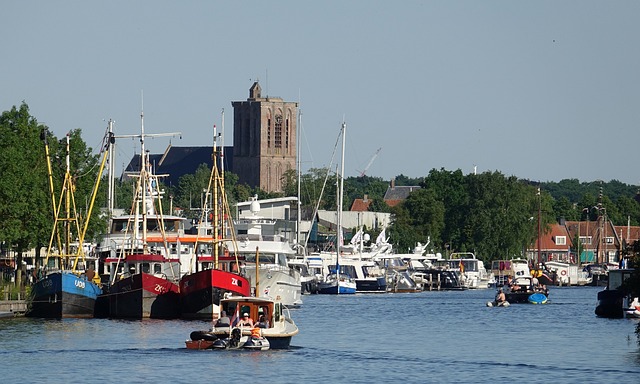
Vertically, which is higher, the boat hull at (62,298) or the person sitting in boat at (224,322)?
the boat hull at (62,298)

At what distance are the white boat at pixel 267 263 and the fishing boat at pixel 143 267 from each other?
450cm

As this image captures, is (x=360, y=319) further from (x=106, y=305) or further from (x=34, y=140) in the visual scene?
(x=34, y=140)

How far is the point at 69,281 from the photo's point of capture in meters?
85.5

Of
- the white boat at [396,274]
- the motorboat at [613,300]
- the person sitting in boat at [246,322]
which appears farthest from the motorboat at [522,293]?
the person sitting in boat at [246,322]

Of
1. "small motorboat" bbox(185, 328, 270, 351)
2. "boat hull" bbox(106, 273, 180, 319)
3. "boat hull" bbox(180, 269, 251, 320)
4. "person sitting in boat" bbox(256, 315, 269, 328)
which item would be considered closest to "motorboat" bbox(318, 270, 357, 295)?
"boat hull" bbox(106, 273, 180, 319)

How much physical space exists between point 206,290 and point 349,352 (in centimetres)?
1657

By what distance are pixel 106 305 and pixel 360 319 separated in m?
16.3

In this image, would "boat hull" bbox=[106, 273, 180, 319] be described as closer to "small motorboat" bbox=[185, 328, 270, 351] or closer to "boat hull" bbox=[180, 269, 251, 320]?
"boat hull" bbox=[180, 269, 251, 320]

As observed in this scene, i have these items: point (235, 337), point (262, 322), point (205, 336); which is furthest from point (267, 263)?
point (235, 337)

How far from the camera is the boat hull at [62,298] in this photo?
280 ft

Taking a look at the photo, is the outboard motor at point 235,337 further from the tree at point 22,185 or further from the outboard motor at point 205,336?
the tree at point 22,185

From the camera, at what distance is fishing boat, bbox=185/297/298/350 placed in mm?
63875

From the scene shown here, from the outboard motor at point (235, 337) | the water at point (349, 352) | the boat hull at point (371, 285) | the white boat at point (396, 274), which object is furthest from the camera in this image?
the white boat at point (396, 274)

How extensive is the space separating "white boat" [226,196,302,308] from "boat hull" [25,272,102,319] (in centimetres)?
908
